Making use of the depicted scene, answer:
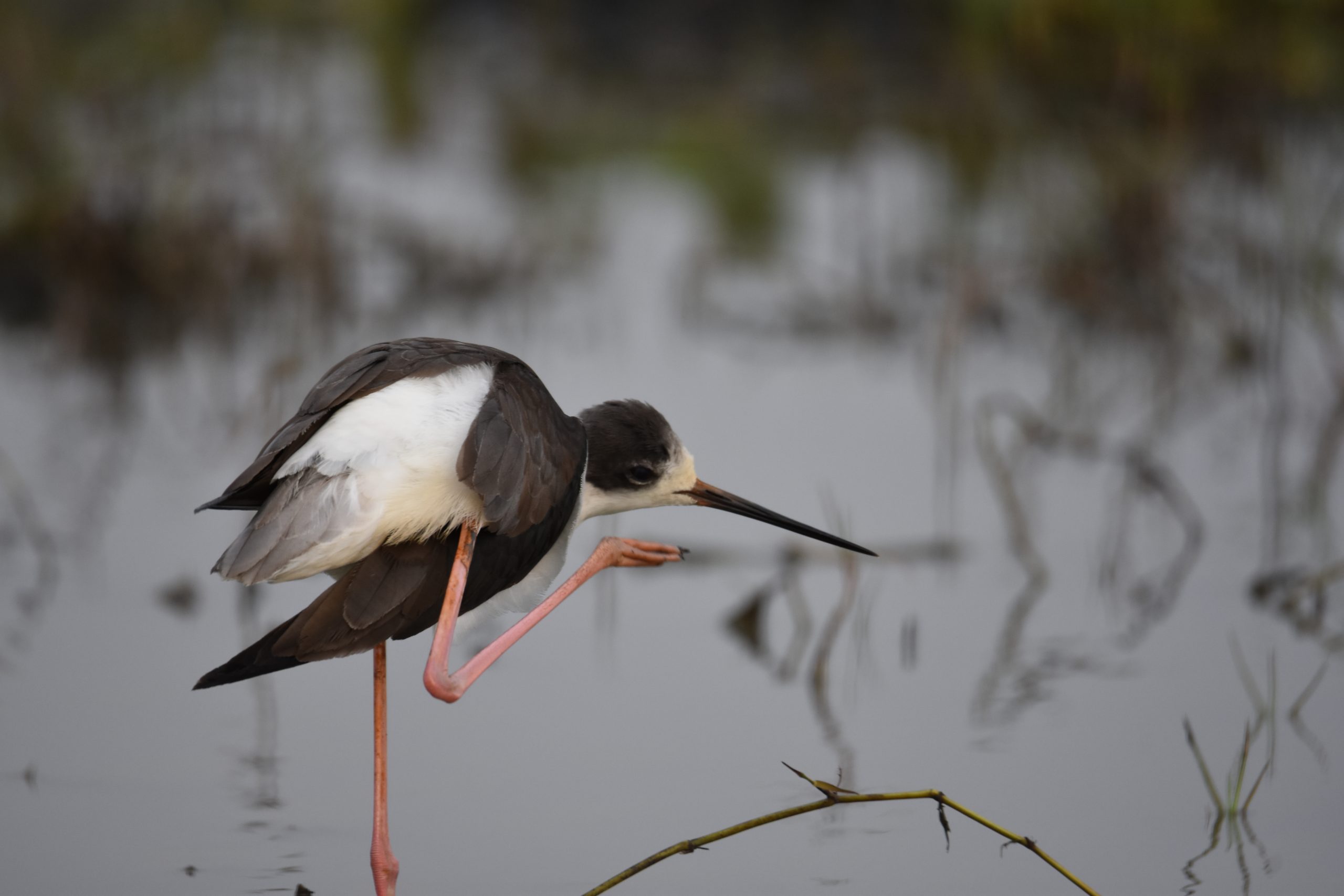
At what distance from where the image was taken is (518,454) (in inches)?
129

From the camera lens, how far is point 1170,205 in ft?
25.9

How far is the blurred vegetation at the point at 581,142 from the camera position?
6.84 meters

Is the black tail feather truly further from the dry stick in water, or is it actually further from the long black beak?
the long black beak

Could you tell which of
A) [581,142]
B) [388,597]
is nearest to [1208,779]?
[388,597]

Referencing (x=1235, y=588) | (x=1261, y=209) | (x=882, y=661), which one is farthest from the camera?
(x=1261, y=209)

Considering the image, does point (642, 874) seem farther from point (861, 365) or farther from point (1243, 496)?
point (861, 365)

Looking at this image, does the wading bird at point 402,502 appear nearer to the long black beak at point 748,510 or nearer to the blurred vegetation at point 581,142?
the long black beak at point 748,510

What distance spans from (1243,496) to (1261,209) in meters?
2.03

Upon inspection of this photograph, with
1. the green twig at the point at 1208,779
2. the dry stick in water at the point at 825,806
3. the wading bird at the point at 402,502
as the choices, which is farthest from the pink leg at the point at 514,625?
the green twig at the point at 1208,779

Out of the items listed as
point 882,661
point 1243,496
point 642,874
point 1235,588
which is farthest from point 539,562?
point 1243,496

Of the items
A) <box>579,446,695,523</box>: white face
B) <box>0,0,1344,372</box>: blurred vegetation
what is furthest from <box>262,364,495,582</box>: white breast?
<box>0,0,1344,372</box>: blurred vegetation

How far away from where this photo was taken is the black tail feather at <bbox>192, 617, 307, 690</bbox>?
10.5ft

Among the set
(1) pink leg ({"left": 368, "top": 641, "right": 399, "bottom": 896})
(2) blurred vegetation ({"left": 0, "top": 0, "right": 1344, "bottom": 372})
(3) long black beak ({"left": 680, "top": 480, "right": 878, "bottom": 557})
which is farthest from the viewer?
(2) blurred vegetation ({"left": 0, "top": 0, "right": 1344, "bottom": 372})

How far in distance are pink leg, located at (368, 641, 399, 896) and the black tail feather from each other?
0.95 feet
